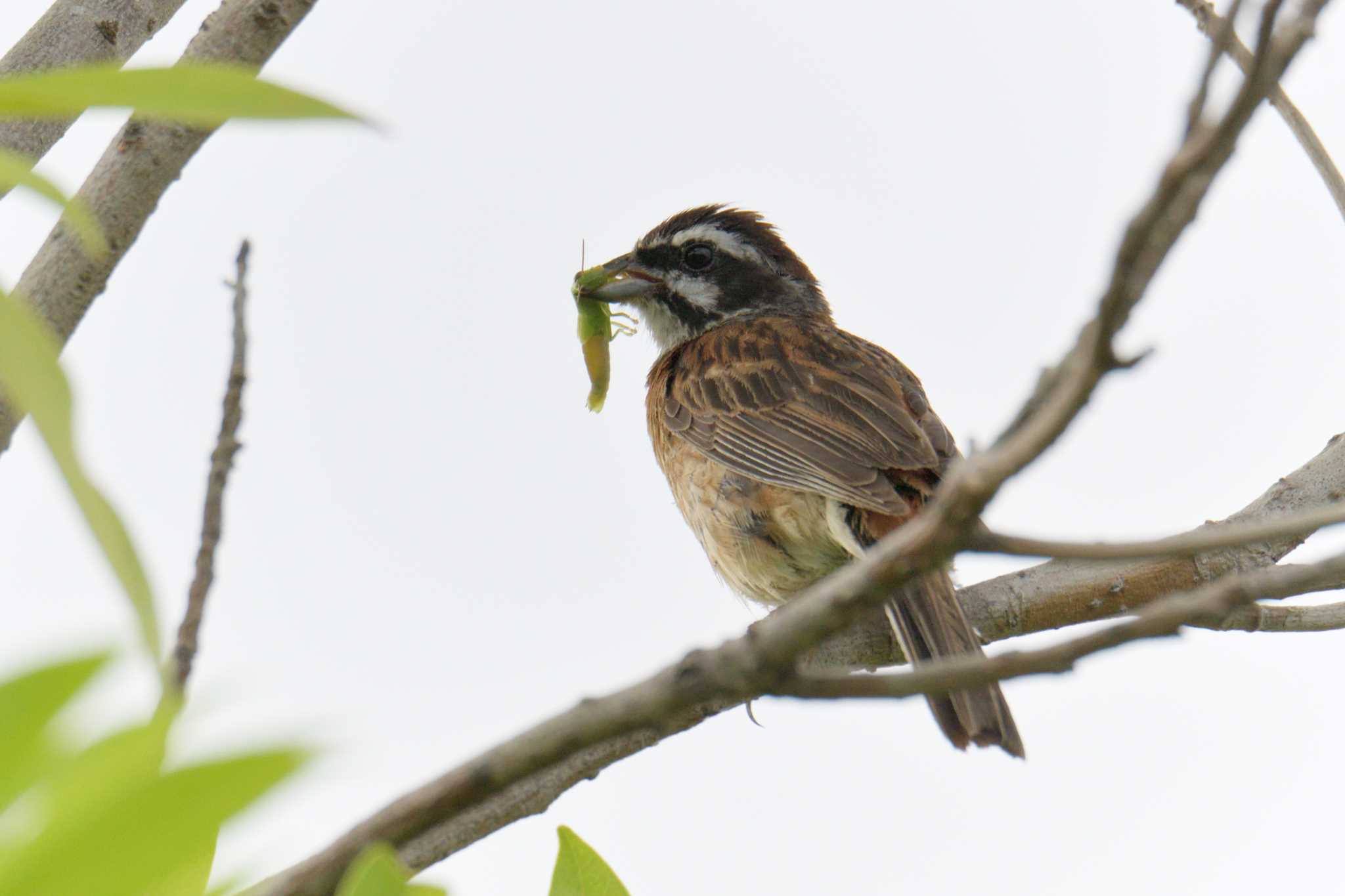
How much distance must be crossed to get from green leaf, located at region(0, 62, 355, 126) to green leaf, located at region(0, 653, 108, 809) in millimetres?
383

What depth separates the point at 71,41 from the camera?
4.02m

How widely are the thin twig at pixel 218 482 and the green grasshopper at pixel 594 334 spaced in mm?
3716

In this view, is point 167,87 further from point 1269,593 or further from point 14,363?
point 1269,593

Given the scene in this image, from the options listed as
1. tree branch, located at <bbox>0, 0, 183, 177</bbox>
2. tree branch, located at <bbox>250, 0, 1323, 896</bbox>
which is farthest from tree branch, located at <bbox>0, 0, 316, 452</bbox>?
tree branch, located at <bbox>250, 0, 1323, 896</bbox>

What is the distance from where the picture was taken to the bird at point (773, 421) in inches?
222

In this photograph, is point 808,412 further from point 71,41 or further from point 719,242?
point 71,41

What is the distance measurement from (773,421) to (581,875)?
5.03 m

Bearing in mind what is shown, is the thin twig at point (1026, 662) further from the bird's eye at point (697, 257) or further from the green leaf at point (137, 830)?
the bird's eye at point (697, 257)

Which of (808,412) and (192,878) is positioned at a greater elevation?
(808,412)

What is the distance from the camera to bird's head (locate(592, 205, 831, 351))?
7.89m

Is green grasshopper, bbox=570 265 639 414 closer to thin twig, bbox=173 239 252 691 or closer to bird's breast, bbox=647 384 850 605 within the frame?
bird's breast, bbox=647 384 850 605

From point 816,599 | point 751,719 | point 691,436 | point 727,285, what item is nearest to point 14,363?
point 816,599

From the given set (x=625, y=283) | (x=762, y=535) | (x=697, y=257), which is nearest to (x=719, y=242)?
(x=697, y=257)

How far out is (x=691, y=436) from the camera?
22.2 ft
